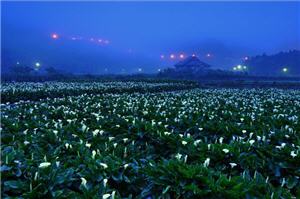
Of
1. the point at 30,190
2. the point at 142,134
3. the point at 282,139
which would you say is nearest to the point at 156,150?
the point at 142,134

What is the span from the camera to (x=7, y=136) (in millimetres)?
8477

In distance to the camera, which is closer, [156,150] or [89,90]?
[156,150]

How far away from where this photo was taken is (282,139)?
8.97 metres

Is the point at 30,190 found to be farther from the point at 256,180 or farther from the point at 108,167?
the point at 256,180

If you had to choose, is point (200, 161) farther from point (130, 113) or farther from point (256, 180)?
point (130, 113)

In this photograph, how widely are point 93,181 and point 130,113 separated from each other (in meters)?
8.01

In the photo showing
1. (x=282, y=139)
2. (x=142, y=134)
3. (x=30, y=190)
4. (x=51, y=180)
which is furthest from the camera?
(x=142, y=134)

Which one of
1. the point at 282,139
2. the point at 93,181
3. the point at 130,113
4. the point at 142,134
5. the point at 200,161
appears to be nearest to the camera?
the point at 93,181

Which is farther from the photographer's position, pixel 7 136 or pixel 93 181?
pixel 7 136

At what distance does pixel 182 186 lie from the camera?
5.16 metres

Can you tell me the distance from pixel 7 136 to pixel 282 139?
271 inches

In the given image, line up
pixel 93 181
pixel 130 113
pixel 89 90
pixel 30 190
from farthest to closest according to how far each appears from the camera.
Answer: pixel 89 90 < pixel 130 113 < pixel 93 181 < pixel 30 190

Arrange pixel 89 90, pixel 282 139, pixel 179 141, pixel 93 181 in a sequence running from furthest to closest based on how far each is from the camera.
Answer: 1. pixel 89 90
2. pixel 282 139
3. pixel 179 141
4. pixel 93 181

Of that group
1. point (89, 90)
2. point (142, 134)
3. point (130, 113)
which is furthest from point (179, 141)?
point (89, 90)
